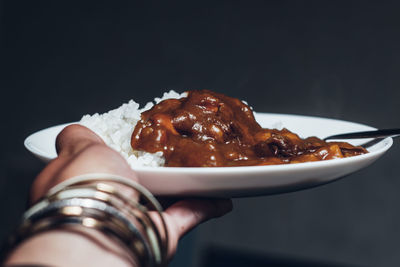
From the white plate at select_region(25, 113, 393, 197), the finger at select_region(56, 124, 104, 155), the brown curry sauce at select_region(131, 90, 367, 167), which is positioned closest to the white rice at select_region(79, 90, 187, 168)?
the brown curry sauce at select_region(131, 90, 367, 167)

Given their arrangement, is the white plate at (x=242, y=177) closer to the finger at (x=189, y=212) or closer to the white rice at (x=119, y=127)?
the finger at (x=189, y=212)

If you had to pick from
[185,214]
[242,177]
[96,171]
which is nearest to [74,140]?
[96,171]

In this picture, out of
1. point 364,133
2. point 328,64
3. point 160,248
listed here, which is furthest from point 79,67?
point 160,248

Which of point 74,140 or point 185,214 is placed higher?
point 74,140

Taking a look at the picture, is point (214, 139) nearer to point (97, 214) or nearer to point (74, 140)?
point (74, 140)

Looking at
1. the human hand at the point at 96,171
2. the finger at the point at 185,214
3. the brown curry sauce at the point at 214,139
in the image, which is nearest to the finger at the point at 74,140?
the human hand at the point at 96,171
